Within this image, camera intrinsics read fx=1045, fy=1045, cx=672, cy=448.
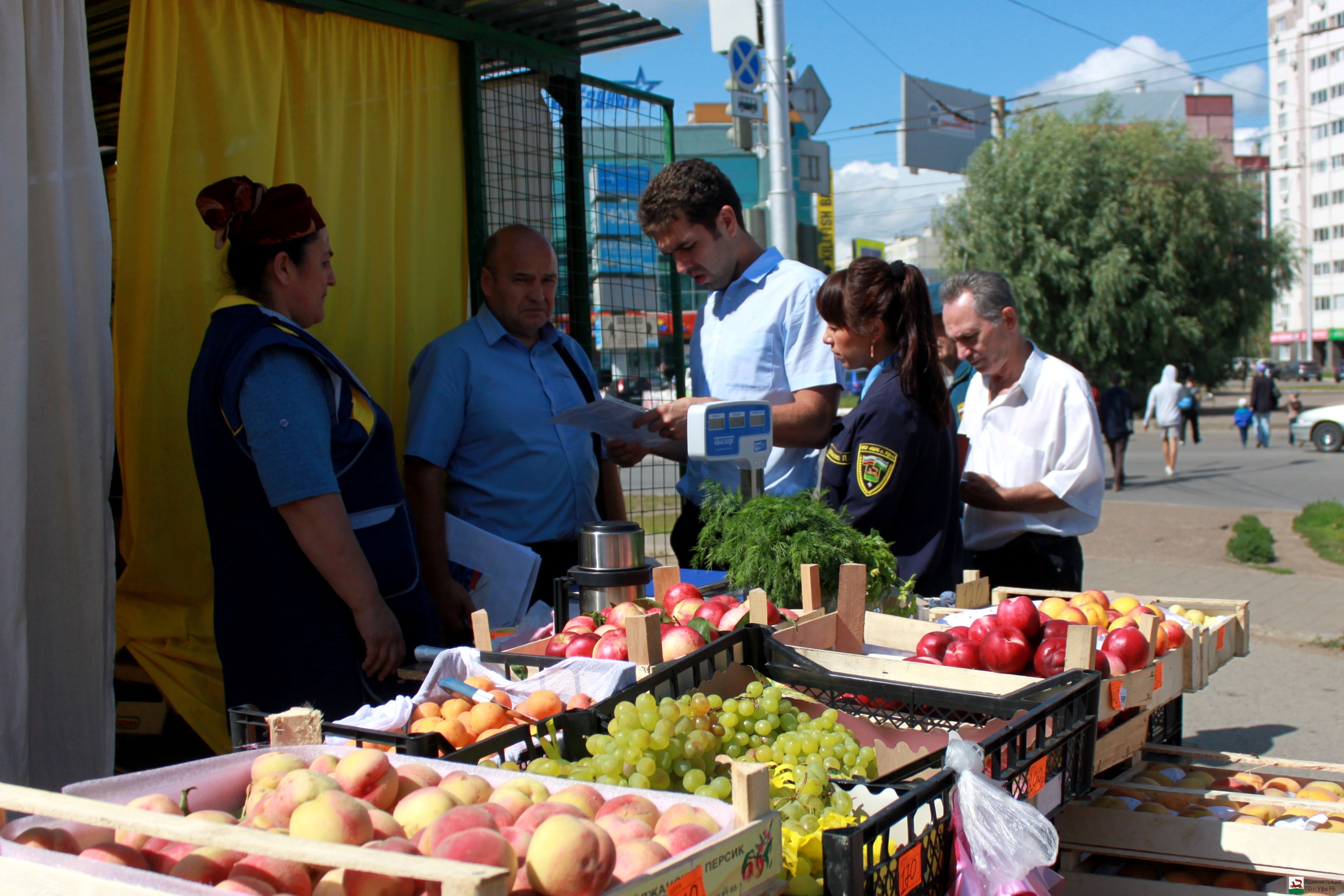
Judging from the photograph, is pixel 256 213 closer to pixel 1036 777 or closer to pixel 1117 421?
pixel 1036 777

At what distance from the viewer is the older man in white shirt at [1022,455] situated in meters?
3.85

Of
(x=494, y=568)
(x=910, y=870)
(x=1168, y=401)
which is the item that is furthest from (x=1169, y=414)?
(x=910, y=870)

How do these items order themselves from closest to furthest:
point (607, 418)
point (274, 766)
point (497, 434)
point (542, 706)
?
point (274, 766), point (542, 706), point (607, 418), point (497, 434)

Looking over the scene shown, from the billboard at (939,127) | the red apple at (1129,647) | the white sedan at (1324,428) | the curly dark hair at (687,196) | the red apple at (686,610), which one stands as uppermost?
the billboard at (939,127)

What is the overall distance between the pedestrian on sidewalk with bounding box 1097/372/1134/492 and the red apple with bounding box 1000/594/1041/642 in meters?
13.4

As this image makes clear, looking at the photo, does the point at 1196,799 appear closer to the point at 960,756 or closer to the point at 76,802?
the point at 960,756

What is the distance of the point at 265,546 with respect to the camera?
2.81 m

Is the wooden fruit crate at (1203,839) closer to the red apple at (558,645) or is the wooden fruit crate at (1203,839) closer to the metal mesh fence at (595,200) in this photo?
the red apple at (558,645)

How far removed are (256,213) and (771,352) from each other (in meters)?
1.81

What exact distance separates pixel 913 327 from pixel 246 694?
2.29m

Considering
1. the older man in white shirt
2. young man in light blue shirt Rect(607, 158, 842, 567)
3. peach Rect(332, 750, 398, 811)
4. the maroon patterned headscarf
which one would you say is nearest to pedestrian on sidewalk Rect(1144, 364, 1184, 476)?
the older man in white shirt

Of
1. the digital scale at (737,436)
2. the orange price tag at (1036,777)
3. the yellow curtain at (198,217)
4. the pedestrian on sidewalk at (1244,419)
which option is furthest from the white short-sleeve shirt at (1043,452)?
the pedestrian on sidewalk at (1244,419)

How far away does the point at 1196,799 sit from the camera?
8.75 feet

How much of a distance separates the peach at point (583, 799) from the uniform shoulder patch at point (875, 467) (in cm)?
208
